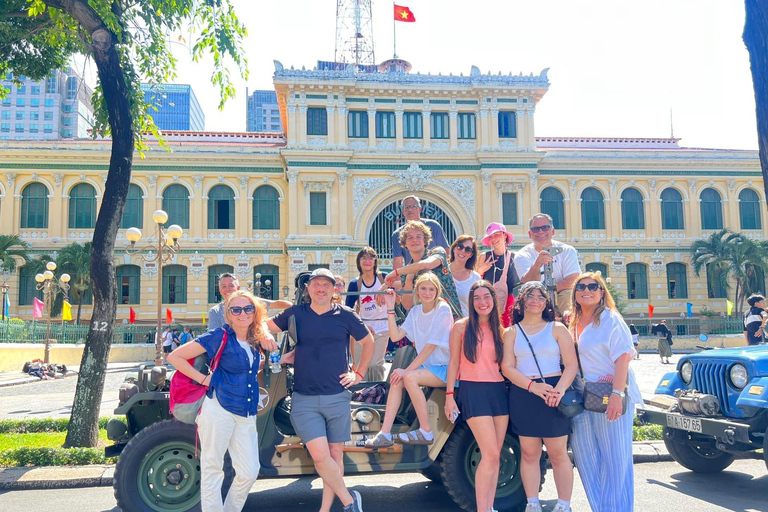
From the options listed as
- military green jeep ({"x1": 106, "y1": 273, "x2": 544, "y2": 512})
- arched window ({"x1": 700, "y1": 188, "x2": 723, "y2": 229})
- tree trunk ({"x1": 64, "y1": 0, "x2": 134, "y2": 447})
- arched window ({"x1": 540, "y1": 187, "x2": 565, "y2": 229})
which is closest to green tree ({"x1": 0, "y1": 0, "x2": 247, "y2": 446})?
tree trunk ({"x1": 64, "y1": 0, "x2": 134, "y2": 447})

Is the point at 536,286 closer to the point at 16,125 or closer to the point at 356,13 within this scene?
the point at 356,13

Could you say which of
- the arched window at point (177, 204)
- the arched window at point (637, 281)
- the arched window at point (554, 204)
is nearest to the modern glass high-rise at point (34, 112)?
the arched window at point (177, 204)

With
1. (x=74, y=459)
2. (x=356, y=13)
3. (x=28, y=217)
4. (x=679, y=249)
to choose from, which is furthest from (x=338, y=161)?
(x=74, y=459)

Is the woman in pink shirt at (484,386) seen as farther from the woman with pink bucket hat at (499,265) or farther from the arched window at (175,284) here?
A: the arched window at (175,284)

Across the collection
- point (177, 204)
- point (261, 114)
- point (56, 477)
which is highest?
point (261, 114)

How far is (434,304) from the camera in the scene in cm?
596

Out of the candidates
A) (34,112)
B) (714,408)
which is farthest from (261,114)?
(714,408)

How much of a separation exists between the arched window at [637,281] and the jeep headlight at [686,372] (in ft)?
105

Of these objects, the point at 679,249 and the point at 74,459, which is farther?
the point at 679,249

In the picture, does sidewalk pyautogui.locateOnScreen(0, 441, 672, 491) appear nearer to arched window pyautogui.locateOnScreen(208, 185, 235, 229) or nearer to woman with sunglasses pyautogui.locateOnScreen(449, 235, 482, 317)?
woman with sunglasses pyautogui.locateOnScreen(449, 235, 482, 317)

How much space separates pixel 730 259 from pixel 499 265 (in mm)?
33603

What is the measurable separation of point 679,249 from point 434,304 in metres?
36.4

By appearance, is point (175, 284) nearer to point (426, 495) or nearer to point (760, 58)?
point (426, 495)

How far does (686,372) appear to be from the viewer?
745 centimetres
